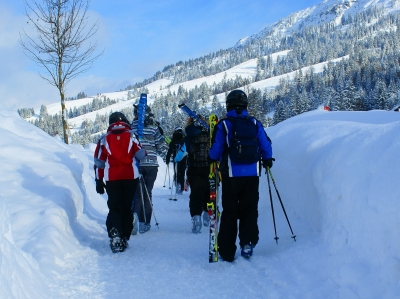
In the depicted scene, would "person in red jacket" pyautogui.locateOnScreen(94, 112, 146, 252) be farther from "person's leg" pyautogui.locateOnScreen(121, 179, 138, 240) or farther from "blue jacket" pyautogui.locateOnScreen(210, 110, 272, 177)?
"blue jacket" pyautogui.locateOnScreen(210, 110, 272, 177)

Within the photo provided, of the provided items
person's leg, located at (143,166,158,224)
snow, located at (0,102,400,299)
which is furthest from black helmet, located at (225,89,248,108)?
person's leg, located at (143,166,158,224)

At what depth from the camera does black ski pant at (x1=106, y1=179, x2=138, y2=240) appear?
561 centimetres

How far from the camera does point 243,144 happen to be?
4.72 metres

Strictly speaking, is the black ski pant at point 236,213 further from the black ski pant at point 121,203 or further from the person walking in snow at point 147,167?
the person walking in snow at point 147,167

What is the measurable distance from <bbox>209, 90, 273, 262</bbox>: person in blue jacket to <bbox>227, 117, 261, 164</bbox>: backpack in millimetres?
67

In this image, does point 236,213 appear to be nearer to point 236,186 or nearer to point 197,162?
point 236,186

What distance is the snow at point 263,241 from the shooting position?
10.5 ft

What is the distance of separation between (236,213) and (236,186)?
0.39 metres

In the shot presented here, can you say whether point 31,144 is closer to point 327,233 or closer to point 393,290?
point 327,233

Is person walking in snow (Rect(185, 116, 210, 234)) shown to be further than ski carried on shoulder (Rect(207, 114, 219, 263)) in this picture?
Yes

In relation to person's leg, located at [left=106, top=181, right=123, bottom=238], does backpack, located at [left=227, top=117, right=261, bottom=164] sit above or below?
above

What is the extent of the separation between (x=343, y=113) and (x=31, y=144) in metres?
Answer: 8.61

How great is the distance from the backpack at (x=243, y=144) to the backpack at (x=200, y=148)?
2.52 m

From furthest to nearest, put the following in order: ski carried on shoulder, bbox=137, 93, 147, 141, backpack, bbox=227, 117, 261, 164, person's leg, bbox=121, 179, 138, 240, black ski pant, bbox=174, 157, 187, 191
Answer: black ski pant, bbox=174, 157, 187, 191, ski carried on shoulder, bbox=137, 93, 147, 141, person's leg, bbox=121, 179, 138, 240, backpack, bbox=227, 117, 261, 164
